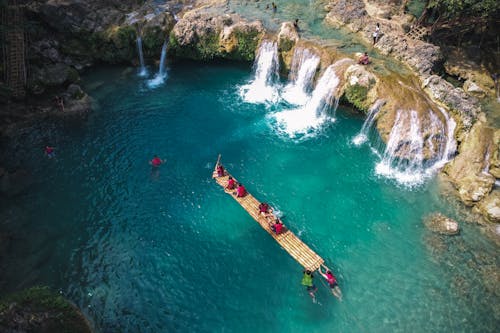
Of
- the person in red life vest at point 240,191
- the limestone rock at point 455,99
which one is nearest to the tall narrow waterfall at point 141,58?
the person in red life vest at point 240,191

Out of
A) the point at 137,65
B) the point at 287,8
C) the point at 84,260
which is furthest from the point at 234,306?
the point at 287,8

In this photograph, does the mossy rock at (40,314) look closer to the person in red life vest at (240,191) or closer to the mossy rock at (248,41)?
the person in red life vest at (240,191)

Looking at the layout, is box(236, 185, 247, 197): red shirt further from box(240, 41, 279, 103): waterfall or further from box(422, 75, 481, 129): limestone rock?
box(422, 75, 481, 129): limestone rock

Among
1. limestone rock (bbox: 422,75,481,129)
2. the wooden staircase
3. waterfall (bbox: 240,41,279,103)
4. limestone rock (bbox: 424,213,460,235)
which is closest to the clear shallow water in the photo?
limestone rock (bbox: 424,213,460,235)

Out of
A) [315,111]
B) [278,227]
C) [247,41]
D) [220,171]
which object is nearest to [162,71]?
[247,41]

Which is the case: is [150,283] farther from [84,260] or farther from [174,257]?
[84,260]

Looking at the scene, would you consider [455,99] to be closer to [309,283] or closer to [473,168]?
[473,168]
